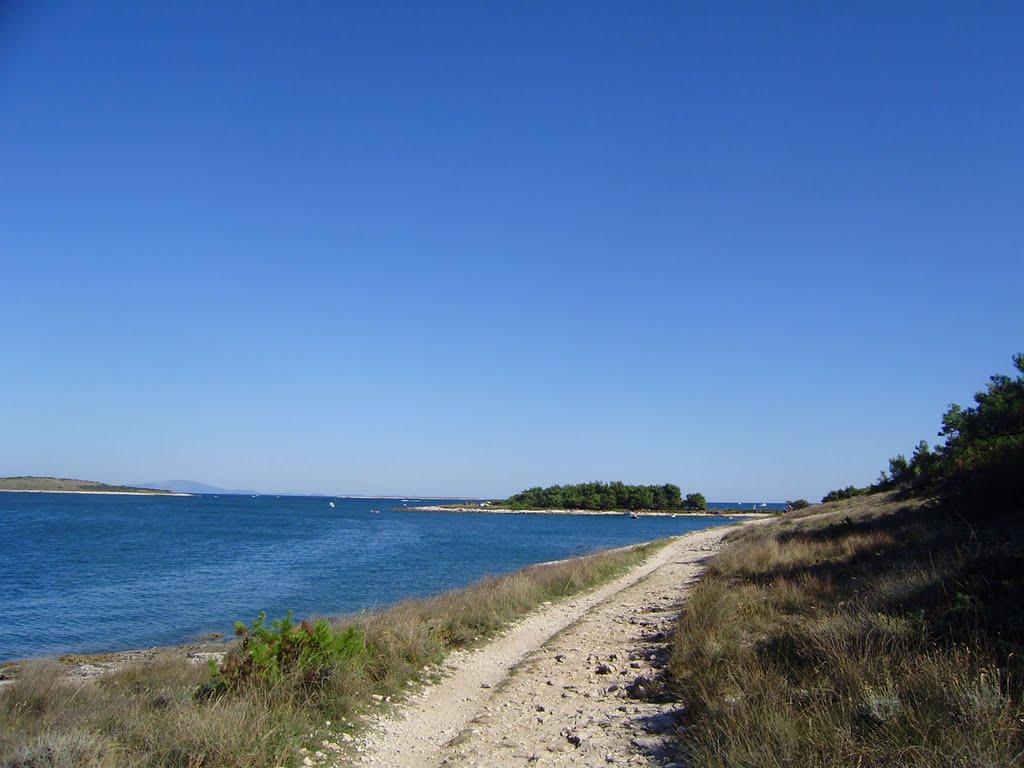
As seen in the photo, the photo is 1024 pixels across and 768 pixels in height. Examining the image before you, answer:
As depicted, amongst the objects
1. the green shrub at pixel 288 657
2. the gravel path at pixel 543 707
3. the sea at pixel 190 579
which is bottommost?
the sea at pixel 190 579

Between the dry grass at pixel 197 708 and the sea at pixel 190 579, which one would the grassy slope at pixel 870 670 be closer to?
the dry grass at pixel 197 708

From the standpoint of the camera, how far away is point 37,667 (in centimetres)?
1305

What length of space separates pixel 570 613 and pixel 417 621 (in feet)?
20.2

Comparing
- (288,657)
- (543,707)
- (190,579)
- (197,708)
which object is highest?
(288,657)

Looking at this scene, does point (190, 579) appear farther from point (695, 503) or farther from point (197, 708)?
point (695, 503)

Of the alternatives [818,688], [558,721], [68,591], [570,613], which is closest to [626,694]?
[558,721]

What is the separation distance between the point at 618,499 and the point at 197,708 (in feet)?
563

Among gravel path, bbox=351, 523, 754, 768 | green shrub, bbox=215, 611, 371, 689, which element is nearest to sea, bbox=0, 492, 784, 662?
gravel path, bbox=351, 523, 754, 768

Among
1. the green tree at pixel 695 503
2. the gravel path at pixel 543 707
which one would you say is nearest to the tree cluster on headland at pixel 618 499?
the green tree at pixel 695 503

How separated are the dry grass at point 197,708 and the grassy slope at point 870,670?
13.9ft

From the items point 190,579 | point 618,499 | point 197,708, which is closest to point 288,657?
point 197,708

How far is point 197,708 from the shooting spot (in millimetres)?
7762

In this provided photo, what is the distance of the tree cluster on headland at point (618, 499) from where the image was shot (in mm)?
171750

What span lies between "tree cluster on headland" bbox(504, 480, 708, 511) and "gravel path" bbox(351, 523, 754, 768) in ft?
527
